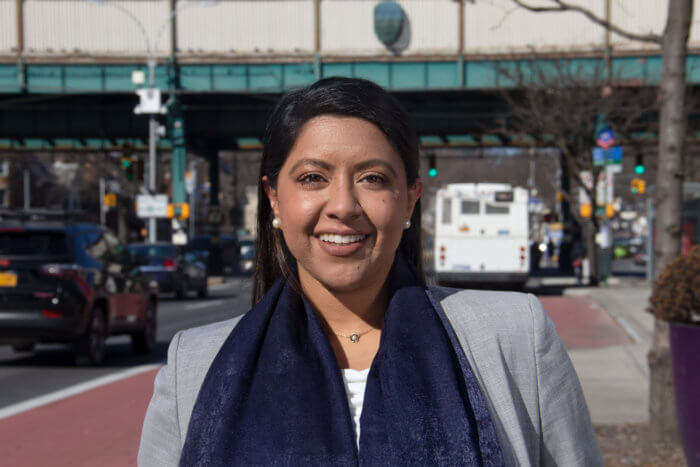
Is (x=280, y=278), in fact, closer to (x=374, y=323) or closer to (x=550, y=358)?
(x=374, y=323)

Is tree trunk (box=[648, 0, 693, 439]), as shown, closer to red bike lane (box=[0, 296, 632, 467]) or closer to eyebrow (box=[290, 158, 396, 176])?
red bike lane (box=[0, 296, 632, 467])

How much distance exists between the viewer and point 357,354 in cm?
257

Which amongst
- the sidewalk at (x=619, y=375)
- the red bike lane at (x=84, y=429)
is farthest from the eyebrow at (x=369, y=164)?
the sidewalk at (x=619, y=375)

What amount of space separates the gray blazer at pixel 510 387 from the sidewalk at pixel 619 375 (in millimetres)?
6220

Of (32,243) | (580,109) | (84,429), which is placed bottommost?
(84,429)

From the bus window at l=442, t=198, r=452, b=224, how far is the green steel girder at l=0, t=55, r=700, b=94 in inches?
381

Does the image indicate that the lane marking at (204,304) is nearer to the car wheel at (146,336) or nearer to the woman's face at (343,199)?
the car wheel at (146,336)

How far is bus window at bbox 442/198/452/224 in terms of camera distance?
29.4 m

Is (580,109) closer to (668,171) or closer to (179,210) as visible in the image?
(179,210)

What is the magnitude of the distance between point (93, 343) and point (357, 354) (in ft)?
34.5

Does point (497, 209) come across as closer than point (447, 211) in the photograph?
Yes

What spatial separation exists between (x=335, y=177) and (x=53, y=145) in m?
45.3

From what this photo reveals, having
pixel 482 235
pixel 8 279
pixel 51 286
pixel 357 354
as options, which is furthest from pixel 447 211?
pixel 357 354

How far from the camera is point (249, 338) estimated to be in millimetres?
2459
